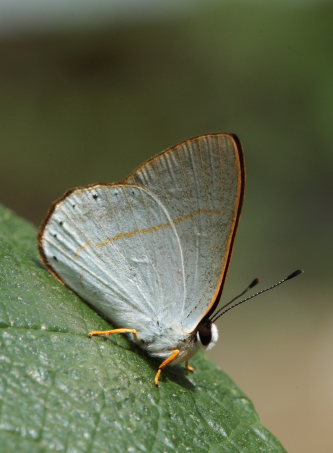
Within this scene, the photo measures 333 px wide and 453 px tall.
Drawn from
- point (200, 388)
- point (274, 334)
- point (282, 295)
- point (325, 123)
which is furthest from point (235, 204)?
point (325, 123)

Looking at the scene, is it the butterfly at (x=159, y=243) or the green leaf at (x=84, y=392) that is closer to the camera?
the green leaf at (x=84, y=392)

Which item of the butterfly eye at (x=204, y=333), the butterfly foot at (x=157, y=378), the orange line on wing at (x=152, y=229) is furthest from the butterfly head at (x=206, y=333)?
the orange line on wing at (x=152, y=229)

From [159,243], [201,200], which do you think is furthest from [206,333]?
[201,200]

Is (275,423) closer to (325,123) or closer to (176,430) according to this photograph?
(176,430)

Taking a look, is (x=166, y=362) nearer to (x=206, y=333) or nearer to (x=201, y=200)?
(x=206, y=333)

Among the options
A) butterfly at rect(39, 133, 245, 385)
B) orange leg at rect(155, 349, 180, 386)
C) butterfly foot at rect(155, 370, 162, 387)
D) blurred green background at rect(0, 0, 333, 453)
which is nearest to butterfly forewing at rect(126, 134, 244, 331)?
butterfly at rect(39, 133, 245, 385)

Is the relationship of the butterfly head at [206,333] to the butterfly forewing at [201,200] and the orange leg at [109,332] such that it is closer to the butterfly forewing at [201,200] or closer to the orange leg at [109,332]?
the butterfly forewing at [201,200]

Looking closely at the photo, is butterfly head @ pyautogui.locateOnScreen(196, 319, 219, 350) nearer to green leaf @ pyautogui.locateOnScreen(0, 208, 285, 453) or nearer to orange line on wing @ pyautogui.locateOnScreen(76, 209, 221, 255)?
green leaf @ pyautogui.locateOnScreen(0, 208, 285, 453)
